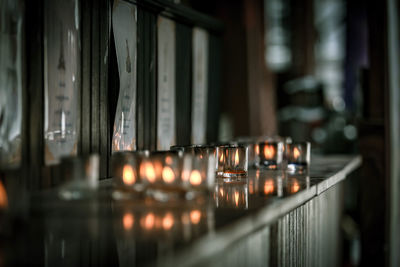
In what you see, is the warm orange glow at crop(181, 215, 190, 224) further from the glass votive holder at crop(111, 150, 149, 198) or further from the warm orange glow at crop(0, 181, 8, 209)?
the warm orange glow at crop(0, 181, 8, 209)

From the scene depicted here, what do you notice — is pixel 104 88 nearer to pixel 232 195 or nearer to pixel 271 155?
pixel 232 195

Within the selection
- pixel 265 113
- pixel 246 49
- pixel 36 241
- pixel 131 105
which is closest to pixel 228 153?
pixel 131 105

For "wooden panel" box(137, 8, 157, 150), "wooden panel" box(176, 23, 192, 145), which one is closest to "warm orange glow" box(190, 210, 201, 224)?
"wooden panel" box(137, 8, 157, 150)

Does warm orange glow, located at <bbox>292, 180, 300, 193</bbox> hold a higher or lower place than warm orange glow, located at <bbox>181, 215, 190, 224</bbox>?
higher

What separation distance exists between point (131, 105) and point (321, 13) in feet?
18.7

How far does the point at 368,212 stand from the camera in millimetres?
2447

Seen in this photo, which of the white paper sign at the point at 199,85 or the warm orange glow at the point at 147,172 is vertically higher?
the white paper sign at the point at 199,85

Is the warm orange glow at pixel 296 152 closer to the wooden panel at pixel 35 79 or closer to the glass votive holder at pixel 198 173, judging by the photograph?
the glass votive holder at pixel 198 173

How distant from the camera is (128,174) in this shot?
980 mm

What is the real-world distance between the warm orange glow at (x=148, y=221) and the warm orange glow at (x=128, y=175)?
137 mm

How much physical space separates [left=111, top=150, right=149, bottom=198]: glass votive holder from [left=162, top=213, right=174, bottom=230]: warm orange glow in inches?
5.4

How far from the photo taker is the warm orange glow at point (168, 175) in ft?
3.10

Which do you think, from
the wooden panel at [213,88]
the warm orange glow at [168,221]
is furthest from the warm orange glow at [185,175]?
the wooden panel at [213,88]

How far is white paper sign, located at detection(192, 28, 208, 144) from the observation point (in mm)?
2010
